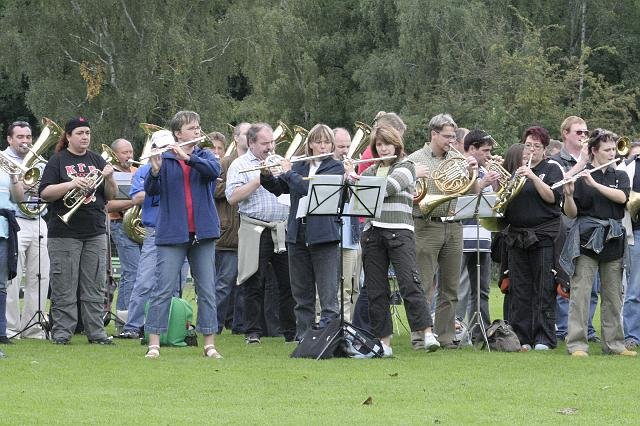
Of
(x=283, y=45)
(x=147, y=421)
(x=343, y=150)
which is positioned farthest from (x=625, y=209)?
(x=283, y=45)

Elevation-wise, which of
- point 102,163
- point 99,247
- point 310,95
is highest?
point 310,95

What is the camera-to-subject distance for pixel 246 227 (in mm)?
14117

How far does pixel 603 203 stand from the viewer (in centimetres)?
1243

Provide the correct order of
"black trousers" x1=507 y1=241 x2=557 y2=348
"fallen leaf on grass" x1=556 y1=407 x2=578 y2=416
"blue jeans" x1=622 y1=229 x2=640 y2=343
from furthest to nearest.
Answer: "blue jeans" x1=622 y1=229 x2=640 y2=343
"black trousers" x1=507 y1=241 x2=557 y2=348
"fallen leaf on grass" x1=556 y1=407 x2=578 y2=416

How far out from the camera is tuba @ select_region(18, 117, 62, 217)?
44.6 ft

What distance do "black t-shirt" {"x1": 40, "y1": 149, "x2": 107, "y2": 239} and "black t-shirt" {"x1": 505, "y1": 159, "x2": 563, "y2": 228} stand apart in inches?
164

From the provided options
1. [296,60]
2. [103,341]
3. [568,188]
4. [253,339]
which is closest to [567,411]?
[568,188]

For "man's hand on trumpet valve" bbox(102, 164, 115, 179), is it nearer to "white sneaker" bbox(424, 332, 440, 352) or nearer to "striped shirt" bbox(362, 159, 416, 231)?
"striped shirt" bbox(362, 159, 416, 231)

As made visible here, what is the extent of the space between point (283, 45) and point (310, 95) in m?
6.44

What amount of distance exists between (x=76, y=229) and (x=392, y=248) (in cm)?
325

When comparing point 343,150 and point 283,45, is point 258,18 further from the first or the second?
point 343,150

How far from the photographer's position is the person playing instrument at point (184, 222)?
11820 millimetres

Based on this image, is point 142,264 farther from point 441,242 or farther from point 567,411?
point 567,411

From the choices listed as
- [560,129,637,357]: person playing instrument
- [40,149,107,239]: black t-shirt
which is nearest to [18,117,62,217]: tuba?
[40,149,107,239]: black t-shirt
